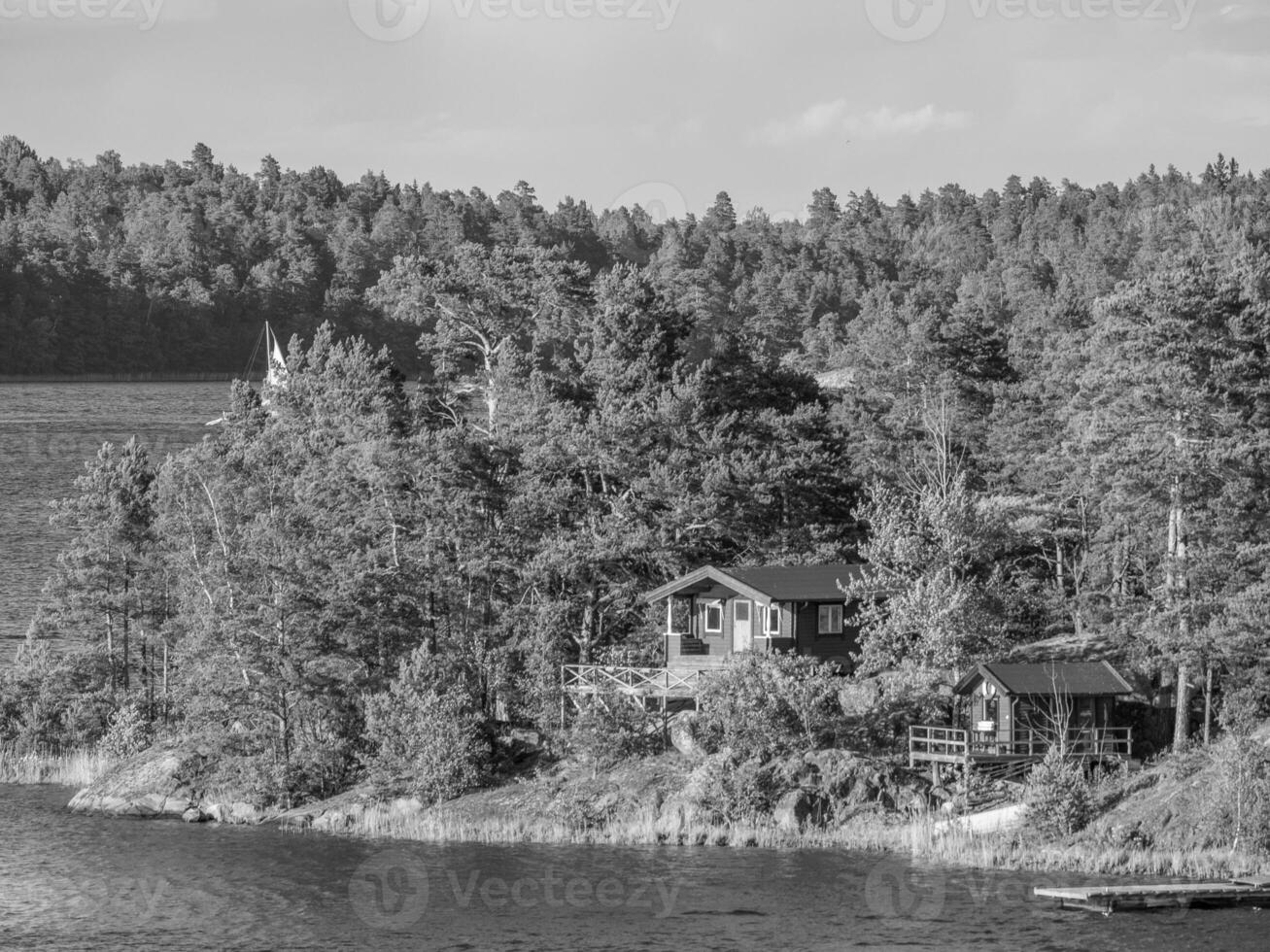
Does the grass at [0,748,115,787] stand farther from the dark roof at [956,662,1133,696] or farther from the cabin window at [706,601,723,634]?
the dark roof at [956,662,1133,696]

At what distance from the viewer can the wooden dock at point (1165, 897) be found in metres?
42.8

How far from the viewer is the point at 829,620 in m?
60.2

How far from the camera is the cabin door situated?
60.2m

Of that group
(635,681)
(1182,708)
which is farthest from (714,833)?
(1182,708)

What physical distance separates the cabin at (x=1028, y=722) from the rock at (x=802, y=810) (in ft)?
10.5

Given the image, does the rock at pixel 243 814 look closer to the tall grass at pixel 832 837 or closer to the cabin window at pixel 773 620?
the tall grass at pixel 832 837

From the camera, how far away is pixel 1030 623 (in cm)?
6362

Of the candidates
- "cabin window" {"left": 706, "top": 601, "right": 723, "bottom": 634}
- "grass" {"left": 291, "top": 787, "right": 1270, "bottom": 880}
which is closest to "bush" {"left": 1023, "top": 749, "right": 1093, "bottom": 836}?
"grass" {"left": 291, "top": 787, "right": 1270, "bottom": 880}

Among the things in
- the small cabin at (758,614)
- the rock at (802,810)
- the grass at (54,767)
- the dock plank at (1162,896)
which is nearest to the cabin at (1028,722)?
the rock at (802,810)

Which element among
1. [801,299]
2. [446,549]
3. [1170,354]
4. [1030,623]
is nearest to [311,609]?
[446,549]

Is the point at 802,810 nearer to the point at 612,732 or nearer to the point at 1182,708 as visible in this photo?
the point at 612,732

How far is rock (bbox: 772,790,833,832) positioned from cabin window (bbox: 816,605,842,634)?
8632 millimetres

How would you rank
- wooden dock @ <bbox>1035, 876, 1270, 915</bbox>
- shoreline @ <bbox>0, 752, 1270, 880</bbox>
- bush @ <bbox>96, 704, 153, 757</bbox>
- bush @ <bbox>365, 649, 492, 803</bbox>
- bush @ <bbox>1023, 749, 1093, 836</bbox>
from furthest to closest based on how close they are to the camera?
1. bush @ <bbox>96, 704, 153, 757</bbox>
2. bush @ <bbox>365, 649, 492, 803</bbox>
3. bush @ <bbox>1023, 749, 1093, 836</bbox>
4. shoreline @ <bbox>0, 752, 1270, 880</bbox>
5. wooden dock @ <bbox>1035, 876, 1270, 915</bbox>

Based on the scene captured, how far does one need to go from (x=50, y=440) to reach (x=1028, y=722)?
114 meters
